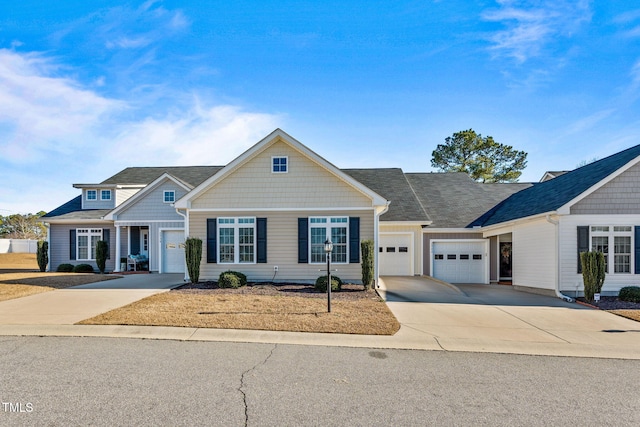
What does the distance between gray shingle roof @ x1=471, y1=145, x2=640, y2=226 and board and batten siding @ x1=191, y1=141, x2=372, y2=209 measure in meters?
6.82

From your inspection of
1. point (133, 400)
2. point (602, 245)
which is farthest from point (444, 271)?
point (133, 400)

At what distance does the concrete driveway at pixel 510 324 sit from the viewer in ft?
22.8

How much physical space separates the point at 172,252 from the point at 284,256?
25.5 ft

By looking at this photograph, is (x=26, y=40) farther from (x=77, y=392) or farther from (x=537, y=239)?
(x=537, y=239)

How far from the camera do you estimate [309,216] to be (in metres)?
14.4

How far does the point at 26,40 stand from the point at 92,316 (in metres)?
11.4

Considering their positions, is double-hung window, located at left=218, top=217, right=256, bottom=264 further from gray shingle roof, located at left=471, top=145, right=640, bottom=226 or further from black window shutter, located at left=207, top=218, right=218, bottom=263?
gray shingle roof, located at left=471, top=145, right=640, bottom=226

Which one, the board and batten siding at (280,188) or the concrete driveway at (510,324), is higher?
the board and batten siding at (280,188)

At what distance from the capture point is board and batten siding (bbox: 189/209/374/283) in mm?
14273

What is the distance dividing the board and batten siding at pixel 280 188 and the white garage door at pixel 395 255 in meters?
4.33

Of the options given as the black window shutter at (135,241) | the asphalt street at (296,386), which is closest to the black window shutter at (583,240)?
the asphalt street at (296,386)

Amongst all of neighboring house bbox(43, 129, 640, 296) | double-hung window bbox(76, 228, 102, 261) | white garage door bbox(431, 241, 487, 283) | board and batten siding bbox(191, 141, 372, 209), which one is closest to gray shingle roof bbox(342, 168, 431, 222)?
neighboring house bbox(43, 129, 640, 296)

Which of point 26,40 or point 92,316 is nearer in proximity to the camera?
point 92,316

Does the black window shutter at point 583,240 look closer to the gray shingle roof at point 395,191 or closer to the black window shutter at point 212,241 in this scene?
the gray shingle roof at point 395,191
